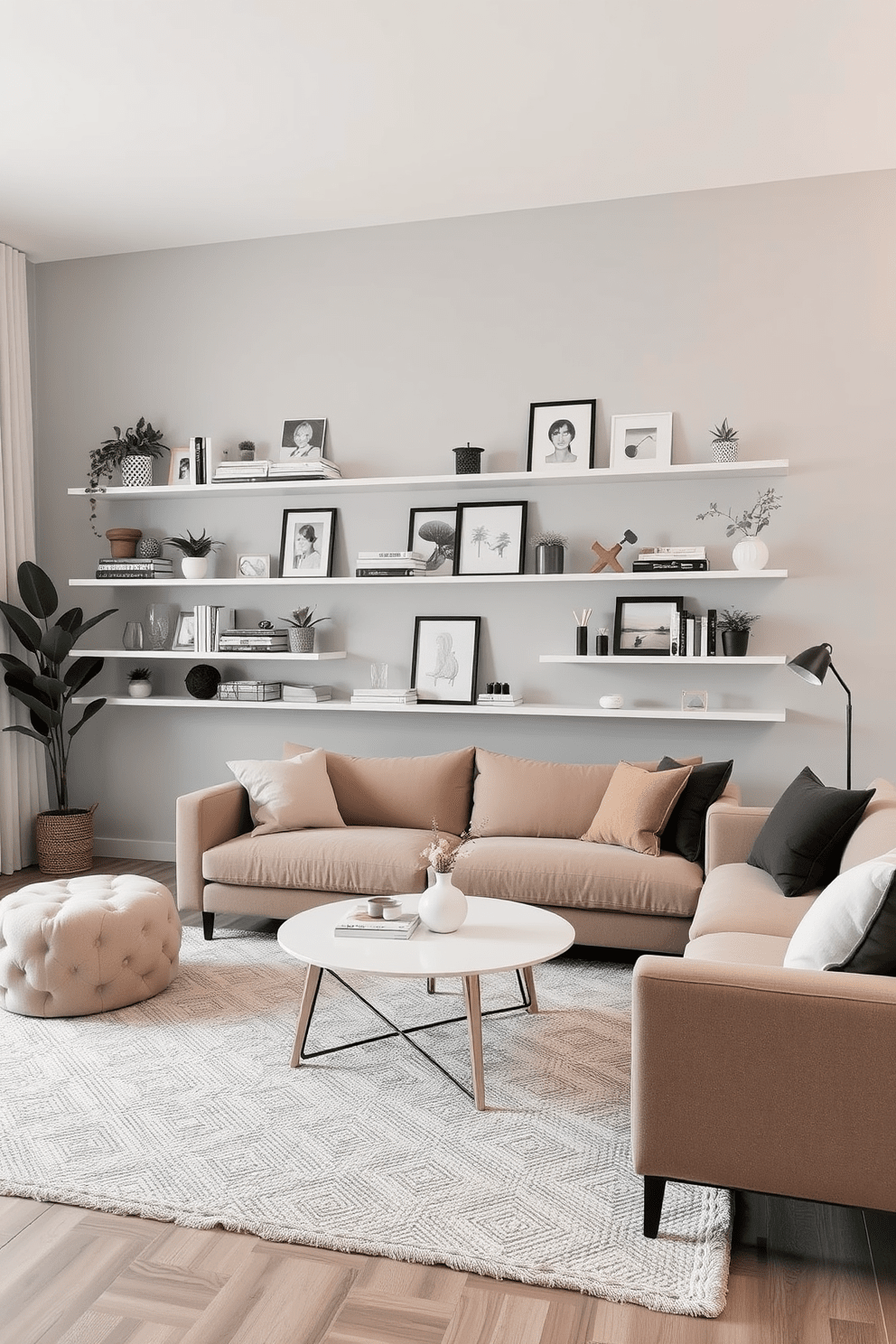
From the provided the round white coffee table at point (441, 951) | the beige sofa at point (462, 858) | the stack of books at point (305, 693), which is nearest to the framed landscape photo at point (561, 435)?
the beige sofa at point (462, 858)

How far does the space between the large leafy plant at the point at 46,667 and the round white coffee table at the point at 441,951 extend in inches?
102

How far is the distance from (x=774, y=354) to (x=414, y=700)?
2259mm

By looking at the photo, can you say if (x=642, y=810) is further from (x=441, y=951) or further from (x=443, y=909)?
(x=441, y=951)

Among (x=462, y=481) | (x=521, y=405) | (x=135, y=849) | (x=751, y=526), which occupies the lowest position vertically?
(x=135, y=849)

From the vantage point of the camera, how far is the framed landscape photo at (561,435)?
4781 millimetres

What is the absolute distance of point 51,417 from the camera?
572cm

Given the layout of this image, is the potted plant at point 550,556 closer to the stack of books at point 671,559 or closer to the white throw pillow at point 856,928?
the stack of books at point 671,559

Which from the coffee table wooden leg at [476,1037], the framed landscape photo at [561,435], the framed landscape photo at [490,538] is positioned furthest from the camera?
the framed landscape photo at [490,538]

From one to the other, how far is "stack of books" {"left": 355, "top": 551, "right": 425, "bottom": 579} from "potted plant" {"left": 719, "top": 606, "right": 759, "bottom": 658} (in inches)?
56.2

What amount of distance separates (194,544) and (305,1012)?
298 centimetres

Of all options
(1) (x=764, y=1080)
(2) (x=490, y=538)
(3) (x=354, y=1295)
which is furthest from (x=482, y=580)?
(3) (x=354, y=1295)

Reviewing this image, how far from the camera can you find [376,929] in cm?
306

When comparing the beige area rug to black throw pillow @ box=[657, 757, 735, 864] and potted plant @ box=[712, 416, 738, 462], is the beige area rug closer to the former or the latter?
black throw pillow @ box=[657, 757, 735, 864]

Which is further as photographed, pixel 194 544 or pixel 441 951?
pixel 194 544
